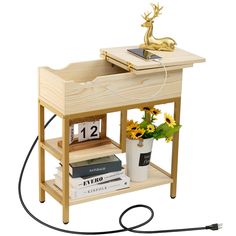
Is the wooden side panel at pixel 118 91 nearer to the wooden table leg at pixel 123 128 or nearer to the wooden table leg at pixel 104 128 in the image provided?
the wooden table leg at pixel 123 128

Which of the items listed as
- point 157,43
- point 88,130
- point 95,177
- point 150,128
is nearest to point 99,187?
point 95,177

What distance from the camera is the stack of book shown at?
424 centimetres

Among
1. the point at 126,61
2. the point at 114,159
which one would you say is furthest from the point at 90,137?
the point at 126,61

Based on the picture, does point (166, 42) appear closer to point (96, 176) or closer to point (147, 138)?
point (147, 138)

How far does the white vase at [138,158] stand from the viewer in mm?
4441

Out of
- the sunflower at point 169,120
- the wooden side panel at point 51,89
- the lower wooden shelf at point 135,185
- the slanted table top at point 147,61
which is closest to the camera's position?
the wooden side panel at point 51,89

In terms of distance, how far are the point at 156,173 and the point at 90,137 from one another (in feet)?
1.87

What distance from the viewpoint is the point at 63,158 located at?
409 centimetres

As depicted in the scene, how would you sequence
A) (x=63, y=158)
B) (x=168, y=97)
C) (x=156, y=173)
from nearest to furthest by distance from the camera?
1. (x=63, y=158)
2. (x=168, y=97)
3. (x=156, y=173)

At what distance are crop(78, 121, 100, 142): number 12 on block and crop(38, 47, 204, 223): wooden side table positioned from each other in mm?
68

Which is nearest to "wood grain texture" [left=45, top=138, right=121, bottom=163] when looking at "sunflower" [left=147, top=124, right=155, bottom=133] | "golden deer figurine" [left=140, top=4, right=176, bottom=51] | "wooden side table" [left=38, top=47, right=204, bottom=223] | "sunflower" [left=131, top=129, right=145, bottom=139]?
"wooden side table" [left=38, top=47, right=204, bottom=223]

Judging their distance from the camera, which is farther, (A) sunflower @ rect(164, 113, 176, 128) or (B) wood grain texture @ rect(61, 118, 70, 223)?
(A) sunflower @ rect(164, 113, 176, 128)

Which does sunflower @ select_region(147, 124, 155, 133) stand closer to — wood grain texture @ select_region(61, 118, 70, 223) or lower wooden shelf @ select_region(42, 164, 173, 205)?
lower wooden shelf @ select_region(42, 164, 173, 205)

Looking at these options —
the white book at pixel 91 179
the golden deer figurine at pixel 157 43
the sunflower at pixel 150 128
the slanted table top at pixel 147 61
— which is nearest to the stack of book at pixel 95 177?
the white book at pixel 91 179
